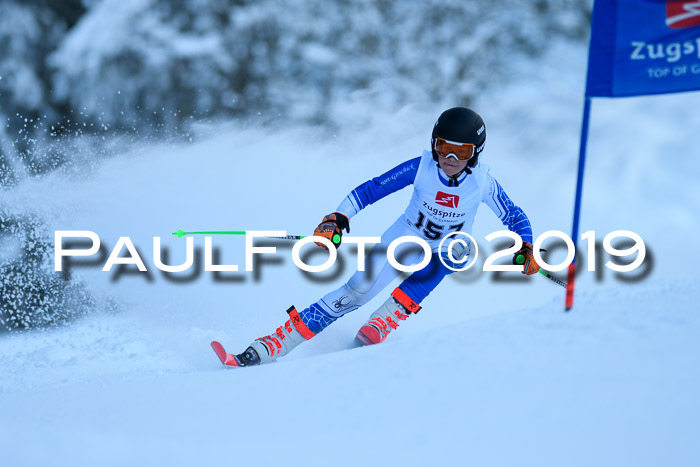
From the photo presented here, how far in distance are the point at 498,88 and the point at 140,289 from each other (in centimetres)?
788

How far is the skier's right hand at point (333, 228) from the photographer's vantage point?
3.56 m

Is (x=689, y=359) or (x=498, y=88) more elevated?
(x=498, y=88)

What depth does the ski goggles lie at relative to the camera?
3414 mm

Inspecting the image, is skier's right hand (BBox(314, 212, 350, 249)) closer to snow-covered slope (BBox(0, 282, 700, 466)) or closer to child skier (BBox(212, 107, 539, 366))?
child skier (BBox(212, 107, 539, 366))

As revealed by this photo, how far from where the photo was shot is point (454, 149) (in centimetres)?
342

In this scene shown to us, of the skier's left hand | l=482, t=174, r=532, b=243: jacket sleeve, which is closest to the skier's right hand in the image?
l=482, t=174, r=532, b=243: jacket sleeve

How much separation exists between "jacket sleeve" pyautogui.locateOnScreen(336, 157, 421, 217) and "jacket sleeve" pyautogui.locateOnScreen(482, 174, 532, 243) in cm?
45

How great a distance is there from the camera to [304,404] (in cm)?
237

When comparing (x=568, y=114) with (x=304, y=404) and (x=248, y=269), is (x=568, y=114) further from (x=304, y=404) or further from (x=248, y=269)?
(x=304, y=404)

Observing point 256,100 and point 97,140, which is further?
point 256,100

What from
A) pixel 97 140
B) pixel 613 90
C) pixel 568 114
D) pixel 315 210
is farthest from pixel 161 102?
pixel 613 90

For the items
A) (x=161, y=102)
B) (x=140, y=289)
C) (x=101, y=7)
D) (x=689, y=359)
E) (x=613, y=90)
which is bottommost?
(x=140, y=289)

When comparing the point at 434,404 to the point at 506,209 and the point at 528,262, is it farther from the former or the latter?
the point at 506,209

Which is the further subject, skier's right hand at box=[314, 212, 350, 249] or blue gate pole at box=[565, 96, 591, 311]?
skier's right hand at box=[314, 212, 350, 249]
